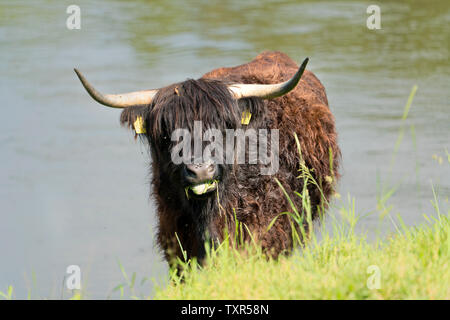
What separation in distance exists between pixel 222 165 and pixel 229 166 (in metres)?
0.20

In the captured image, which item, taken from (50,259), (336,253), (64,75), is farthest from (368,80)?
(336,253)

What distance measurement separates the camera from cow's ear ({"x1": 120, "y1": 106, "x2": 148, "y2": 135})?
522 centimetres

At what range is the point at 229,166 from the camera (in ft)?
16.9

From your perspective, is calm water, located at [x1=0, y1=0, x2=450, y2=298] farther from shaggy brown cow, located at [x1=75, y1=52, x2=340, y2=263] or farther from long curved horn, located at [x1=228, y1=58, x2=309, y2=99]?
long curved horn, located at [x1=228, y1=58, x2=309, y2=99]

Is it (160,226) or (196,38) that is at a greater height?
(196,38)

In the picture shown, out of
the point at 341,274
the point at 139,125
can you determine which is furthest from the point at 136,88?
the point at 341,274

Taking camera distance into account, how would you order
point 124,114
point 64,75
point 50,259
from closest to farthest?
point 124,114 < point 50,259 < point 64,75

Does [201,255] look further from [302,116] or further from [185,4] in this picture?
[185,4]

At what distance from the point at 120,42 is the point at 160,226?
8995 mm

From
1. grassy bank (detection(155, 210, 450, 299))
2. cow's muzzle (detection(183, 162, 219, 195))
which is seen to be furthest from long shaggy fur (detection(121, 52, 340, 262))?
grassy bank (detection(155, 210, 450, 299))

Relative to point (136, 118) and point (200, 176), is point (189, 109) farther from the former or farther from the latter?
point (200, 176)

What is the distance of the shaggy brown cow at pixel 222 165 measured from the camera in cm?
500

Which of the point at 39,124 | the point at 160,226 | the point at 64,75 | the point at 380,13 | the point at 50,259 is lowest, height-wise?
the point at 50,259
